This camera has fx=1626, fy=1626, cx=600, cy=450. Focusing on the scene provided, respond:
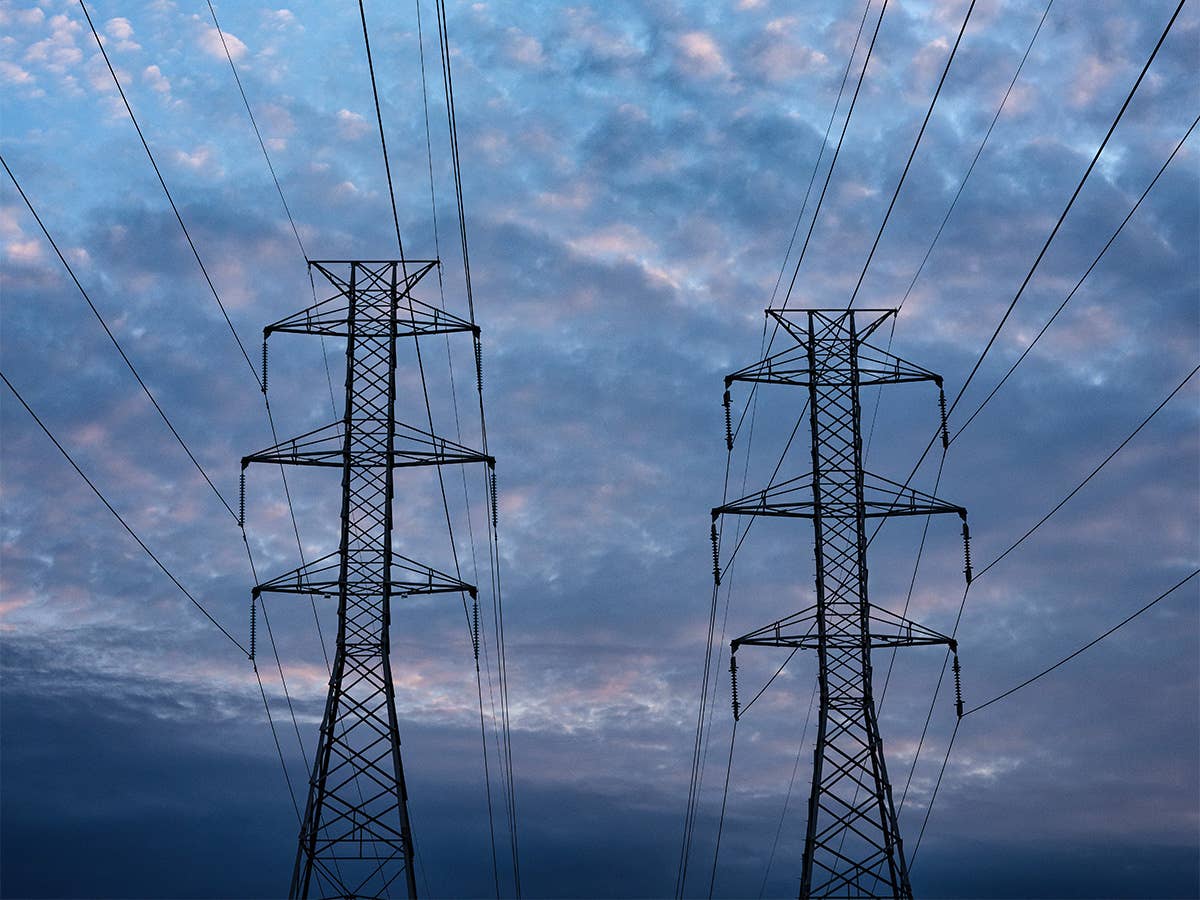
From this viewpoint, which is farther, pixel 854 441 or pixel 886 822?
pixel 854 441

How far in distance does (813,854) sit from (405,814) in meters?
8.73

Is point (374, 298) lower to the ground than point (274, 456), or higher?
higher

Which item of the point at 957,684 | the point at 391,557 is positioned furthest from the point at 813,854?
the point at 391,557

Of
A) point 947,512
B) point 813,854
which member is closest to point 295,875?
point 813,854

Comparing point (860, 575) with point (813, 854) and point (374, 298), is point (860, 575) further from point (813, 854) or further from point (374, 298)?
point (374, 298)

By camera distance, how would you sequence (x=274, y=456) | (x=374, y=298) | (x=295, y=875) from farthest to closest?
1. (x=374, y=298)
2. (x=274, y=456)
3. (x=295, y=875)

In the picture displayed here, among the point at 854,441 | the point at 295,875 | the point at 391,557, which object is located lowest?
the point at 295,875

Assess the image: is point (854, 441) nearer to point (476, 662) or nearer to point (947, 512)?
point (947, 512)

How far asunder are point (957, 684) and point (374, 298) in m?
15.6

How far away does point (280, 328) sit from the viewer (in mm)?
34094

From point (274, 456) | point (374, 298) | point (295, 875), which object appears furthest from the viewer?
point (374, 298)

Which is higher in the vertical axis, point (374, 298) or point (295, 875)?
point (374, 298)

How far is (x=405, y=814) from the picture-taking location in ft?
101

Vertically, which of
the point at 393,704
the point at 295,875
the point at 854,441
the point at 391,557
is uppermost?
the point at 854,441
